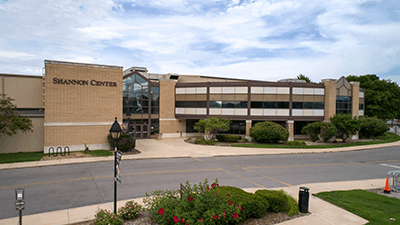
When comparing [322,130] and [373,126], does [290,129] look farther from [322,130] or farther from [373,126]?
[373,126]

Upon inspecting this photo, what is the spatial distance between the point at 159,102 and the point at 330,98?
2593 centimetres

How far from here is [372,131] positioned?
133 ft

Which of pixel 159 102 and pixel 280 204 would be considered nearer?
pixel 280 204

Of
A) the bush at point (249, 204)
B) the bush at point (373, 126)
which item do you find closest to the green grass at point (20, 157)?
the bush at point (249, 204)

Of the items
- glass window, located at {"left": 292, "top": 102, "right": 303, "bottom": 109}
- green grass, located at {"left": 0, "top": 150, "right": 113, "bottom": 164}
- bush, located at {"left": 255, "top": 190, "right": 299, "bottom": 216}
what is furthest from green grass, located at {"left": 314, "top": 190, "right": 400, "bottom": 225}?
glass window, located at {"left": 292, "top": 102, "right": 303, "bottom": 109}

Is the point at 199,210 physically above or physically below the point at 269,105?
below

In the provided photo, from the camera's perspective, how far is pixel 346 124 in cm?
3447

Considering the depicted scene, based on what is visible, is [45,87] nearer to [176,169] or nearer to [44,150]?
[44,150]

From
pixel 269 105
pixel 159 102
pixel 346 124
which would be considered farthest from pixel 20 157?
pixel 346 124

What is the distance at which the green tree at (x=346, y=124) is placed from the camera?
34312 mm

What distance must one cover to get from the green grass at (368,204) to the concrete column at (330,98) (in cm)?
2673

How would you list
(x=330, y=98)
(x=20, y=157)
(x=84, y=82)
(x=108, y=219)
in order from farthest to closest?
(x=330, y=98), (x=84, y=82), (x=20, y=157), (x=108, y=219)

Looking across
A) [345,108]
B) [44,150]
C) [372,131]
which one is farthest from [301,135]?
[44,150]

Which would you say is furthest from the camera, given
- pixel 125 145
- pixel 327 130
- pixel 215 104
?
pixel 215 104
